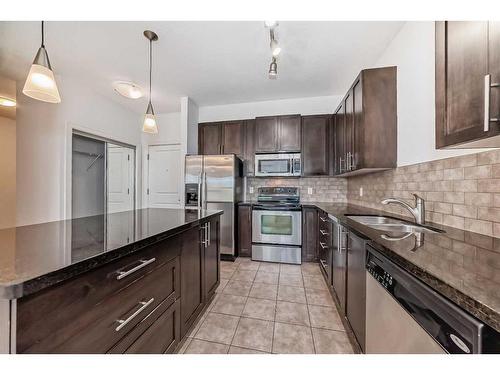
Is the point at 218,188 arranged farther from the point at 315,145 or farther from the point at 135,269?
the point at 135,269

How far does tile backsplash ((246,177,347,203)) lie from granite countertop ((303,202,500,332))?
244cm

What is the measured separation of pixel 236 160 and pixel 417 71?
7.88 ft

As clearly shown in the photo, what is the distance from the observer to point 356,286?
1.43 m

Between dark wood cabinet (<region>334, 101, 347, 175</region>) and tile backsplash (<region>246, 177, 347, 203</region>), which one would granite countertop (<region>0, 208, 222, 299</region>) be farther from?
tile backsplash (<region>246, 177, 347, 203</region>)

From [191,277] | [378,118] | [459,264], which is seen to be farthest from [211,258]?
[378,118]

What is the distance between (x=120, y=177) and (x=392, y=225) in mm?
4754

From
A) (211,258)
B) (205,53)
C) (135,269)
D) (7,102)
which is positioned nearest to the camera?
(135,269)

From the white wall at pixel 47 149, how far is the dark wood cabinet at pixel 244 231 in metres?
2.54

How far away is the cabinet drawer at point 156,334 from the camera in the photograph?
0.99 m

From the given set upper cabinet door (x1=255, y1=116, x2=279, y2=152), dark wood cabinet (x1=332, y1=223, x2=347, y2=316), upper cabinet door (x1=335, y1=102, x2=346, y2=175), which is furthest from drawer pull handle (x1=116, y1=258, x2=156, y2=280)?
upper cabinet door (x1=255, y1=116, x2=279, y2=152)

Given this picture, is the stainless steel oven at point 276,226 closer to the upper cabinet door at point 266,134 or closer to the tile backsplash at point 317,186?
the tile backsplash at point 317,186

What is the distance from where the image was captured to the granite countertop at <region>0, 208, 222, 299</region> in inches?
23.7

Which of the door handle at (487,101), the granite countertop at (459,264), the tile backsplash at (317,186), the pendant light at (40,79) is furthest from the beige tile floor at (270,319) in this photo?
the pendant light at (40,79)

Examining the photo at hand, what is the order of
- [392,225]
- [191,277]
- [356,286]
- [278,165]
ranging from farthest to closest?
[278,165] < [392,225] < [191,277] < [356,286]
